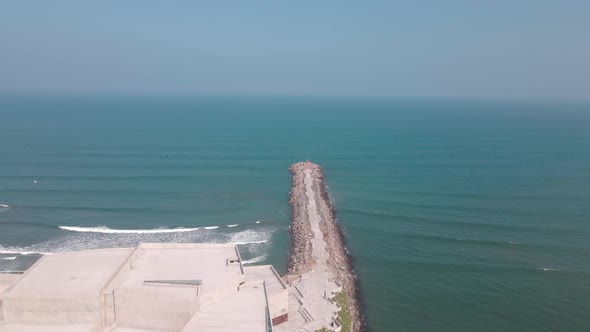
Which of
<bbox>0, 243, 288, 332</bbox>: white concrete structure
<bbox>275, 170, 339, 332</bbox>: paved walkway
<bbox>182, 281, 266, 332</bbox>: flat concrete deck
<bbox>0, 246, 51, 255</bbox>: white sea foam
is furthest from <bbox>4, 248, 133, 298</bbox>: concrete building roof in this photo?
<bbox>0, 246, 51, 255</bbox>: white sea foam

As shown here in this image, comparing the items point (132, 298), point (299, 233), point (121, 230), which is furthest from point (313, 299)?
point (121, 230)

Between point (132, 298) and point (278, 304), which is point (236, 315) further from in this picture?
point (132, 298)

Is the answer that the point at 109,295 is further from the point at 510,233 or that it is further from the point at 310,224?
the point at 510,233

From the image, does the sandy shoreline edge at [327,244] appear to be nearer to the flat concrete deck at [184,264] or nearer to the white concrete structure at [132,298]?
the flat concrete deck at [184,264]

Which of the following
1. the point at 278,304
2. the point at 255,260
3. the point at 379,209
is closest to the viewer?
the point at 278,304

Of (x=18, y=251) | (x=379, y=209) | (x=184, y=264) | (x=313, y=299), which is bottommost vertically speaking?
(x=18, y=251)

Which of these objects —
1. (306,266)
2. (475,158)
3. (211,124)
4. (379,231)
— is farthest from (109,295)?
(211,124)

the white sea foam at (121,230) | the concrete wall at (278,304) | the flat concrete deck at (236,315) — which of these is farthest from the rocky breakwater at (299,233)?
the white sea foam at (121,230)
